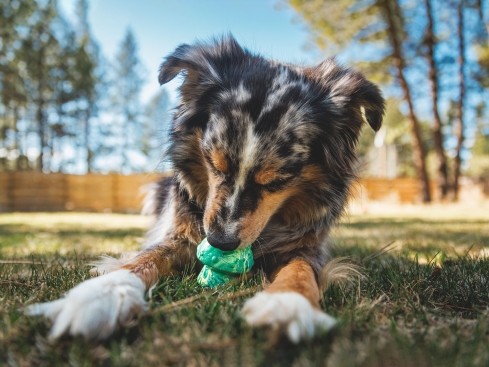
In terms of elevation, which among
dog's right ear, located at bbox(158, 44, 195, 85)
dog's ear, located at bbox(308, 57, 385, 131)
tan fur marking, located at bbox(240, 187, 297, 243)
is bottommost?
tan fur marking, located at bbox(240, 187, 297, 243)

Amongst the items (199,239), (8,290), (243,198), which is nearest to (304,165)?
(243,198)

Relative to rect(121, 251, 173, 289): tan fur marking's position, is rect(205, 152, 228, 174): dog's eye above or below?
above

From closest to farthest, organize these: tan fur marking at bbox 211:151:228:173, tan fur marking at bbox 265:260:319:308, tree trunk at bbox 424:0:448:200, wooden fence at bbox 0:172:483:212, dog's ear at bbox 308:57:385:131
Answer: tan fur marking at bbox 265:260:319:308 → tan fur marking at bbox 211:151:228:173 → dog's ear at bbox 308:57:385:131 → tree trunk at bbox 424:0:448:200 → wooden fence at bbox 0:172:483:212

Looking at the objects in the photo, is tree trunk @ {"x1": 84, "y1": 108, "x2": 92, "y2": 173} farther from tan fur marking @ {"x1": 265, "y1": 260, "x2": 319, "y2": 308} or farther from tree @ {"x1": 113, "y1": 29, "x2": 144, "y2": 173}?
tan fur marking @ {"x1": 265, "y1": 260, "x2": 319, "y2": 308}

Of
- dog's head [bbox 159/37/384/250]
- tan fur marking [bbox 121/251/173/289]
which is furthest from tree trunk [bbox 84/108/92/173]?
tan fur marking [bbox 121/251/173/289]

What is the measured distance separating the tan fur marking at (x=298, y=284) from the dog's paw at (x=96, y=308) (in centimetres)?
58

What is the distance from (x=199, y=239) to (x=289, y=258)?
0.67 m

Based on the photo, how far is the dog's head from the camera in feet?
7.73

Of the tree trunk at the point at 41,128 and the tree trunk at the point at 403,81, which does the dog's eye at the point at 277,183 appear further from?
the tree trunk at the point at 41,128

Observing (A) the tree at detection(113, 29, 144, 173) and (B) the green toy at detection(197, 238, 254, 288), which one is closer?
(B) the green toy at detection(197, 238, 254, 288)

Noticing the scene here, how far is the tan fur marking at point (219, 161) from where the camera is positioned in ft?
7.91

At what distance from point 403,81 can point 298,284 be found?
16640mm

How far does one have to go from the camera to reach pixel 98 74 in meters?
32.7

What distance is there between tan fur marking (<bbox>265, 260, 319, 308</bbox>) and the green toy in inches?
14.0
